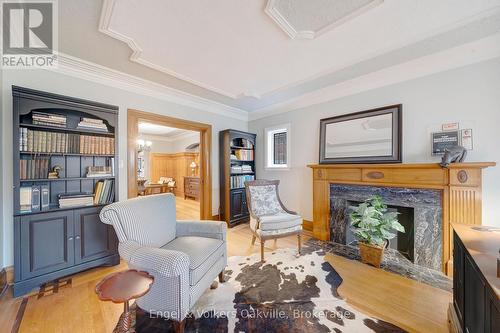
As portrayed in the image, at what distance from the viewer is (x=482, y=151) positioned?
2.03m

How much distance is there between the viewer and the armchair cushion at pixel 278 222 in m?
2.48

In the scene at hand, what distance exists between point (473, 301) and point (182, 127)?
12.6ft

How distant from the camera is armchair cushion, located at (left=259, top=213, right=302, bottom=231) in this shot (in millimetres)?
2484

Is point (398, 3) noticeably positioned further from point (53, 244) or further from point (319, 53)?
point (53, 244)

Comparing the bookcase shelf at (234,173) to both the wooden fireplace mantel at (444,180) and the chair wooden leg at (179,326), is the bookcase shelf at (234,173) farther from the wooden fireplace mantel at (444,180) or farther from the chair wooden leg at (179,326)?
the chair wooden leg at (179,326)

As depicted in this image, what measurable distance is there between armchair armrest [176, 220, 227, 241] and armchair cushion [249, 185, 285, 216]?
93 cm

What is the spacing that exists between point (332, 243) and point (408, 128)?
76.6 inches

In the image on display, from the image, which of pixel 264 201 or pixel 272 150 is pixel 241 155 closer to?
pixel 272 150

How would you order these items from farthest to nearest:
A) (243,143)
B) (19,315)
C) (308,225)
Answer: (243,143) → (308,225) → (19,315)

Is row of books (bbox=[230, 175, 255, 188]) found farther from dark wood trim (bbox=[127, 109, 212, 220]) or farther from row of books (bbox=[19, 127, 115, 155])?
row of books (bbox=[19, 127, 115, 155])

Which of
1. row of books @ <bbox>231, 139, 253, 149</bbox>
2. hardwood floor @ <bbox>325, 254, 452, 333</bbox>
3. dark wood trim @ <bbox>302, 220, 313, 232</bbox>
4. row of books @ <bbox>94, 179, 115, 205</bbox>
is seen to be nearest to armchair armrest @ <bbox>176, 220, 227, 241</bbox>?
row of books @ <bbox>94, 179, 115, 205</bbox>

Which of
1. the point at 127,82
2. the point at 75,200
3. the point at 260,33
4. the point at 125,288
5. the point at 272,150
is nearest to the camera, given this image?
the point at 125,288

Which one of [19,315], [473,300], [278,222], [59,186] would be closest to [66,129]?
[59,186]

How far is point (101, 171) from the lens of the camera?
8.00 feet
